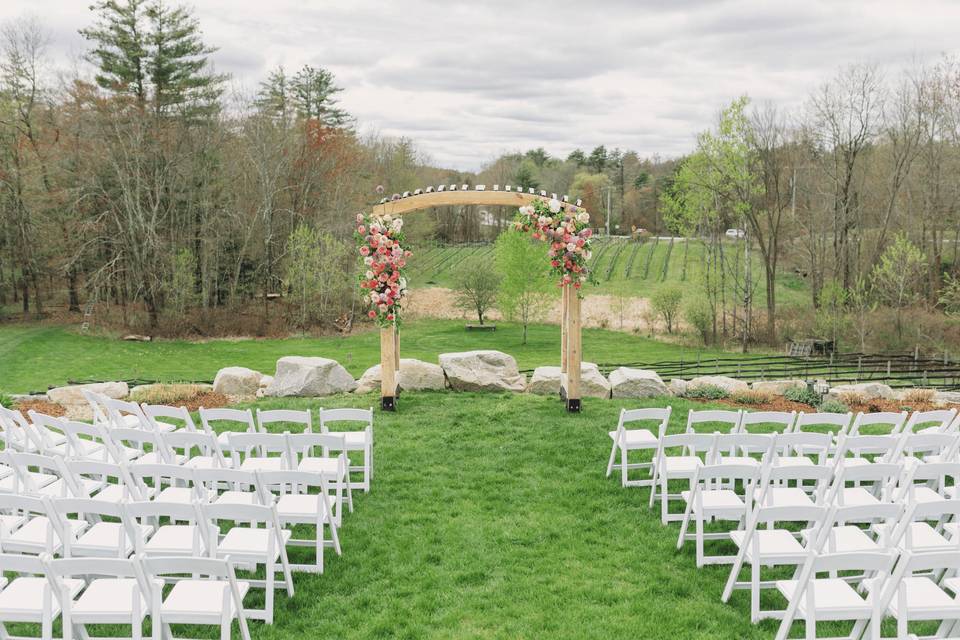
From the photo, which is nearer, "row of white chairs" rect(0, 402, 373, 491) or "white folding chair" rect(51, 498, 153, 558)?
"white folding chair" rect(51, 498, 153, 558)

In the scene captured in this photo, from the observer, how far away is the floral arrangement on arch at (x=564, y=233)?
Answer: 10516mm

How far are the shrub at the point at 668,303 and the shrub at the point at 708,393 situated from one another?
63.9 ft

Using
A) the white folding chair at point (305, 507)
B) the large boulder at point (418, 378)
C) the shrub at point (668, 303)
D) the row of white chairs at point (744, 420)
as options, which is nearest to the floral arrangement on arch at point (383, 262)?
the large boulder at point (418, 378)

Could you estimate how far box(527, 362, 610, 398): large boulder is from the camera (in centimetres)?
1216

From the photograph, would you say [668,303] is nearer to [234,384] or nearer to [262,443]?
[234,384]

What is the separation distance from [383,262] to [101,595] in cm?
705

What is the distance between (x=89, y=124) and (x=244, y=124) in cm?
606

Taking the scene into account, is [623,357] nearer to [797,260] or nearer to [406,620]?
[797,260]

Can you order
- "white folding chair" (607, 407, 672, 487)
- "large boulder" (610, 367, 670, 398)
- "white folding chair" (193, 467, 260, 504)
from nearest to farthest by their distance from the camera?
"white folding chair" (193, 467, 260, 504) → "white folding chair" (607, 407, 672, 487) → "large boulder" (610, 367, 670, 398)

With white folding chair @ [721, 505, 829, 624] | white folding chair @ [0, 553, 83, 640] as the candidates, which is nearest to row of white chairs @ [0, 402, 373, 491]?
white folding chair @ [0, 553, 83, 640]

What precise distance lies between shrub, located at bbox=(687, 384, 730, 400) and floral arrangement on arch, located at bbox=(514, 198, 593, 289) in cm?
337

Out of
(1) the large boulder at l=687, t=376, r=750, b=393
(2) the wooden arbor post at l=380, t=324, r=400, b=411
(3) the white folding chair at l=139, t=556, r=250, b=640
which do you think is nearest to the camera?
(3) the white folding chair at l=139, t=556, r=250, b=640

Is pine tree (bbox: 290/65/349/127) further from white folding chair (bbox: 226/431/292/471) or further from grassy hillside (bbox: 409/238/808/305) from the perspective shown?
white folding chair (bbox: 226/431/292/471)

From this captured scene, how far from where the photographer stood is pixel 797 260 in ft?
128
